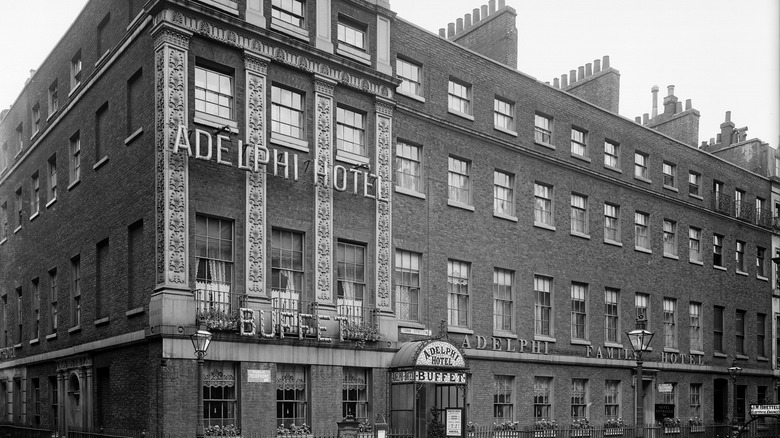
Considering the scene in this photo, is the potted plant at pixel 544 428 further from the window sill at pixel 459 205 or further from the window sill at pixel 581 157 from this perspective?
the window sill at pixel 581 157

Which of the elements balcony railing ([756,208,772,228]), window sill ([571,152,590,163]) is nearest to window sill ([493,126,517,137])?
window sill ([571,152,590,163])

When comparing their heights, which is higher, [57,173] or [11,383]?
[57,173]

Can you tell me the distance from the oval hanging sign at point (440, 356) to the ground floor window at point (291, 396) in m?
3.61

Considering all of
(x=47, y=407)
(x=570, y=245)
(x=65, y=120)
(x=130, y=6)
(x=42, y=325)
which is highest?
(x=130, y=6)

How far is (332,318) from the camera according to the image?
25156mm

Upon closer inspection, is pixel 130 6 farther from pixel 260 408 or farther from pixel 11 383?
pixel 11 383

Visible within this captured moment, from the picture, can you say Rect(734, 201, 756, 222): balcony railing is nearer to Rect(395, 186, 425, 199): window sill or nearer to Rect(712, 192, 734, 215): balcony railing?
Rect(712, 192, 734, 215): balcony railing

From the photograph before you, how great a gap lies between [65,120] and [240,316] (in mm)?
12718

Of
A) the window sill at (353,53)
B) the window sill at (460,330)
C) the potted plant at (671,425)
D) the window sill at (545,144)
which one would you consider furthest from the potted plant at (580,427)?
the window sill at (353,53)

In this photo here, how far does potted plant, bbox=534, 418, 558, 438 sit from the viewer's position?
3140cm

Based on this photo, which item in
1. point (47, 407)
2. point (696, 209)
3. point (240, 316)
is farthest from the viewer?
point (696, 209)

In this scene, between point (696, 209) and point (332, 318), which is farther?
point (696, 209)

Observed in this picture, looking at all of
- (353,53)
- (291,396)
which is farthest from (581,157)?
(291,396)

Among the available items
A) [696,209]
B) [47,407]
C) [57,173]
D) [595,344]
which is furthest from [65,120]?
[696,209]
